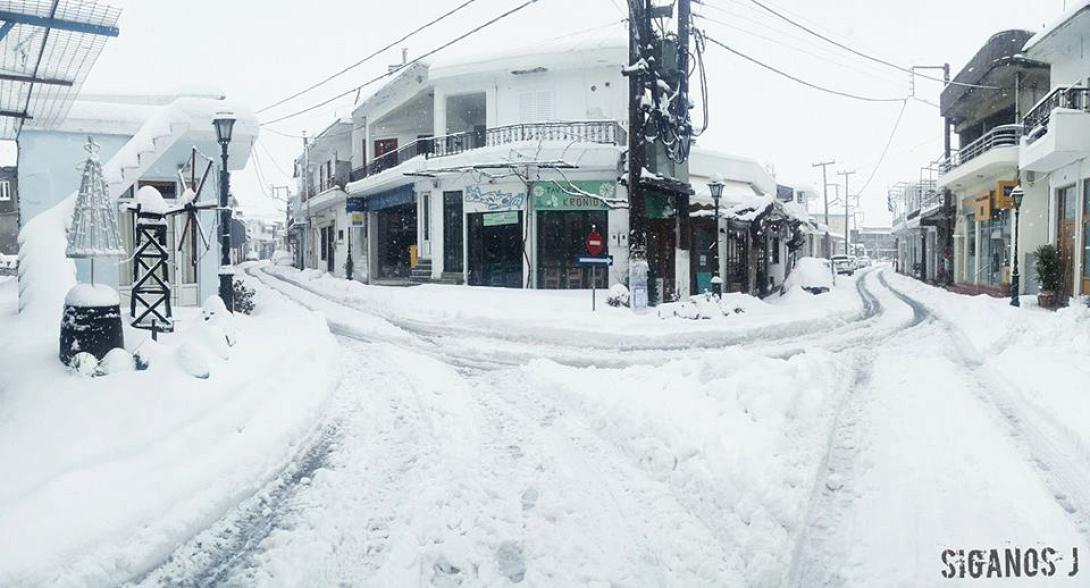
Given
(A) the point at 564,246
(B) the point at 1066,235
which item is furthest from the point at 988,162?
(A) the point at 564,246

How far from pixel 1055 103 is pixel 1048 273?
4804 mm

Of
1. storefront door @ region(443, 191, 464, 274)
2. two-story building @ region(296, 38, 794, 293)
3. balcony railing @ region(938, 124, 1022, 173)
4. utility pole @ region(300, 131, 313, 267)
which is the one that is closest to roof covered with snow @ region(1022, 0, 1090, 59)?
balcony railing @ region(938, 124, 1022, 173)

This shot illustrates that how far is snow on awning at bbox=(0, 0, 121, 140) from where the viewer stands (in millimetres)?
6984

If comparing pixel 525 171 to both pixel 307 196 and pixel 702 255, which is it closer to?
pixel 702 255

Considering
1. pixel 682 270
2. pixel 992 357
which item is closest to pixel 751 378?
pixel 992 357

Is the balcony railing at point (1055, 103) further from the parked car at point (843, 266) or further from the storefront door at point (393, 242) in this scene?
the parked car at point (843, 266)

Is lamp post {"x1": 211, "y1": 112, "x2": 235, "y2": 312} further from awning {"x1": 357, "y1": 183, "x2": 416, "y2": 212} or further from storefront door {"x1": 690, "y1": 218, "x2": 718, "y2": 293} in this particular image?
storefront door {"x1": 690, "y1": 218, "x2": 718, "y2": 293}

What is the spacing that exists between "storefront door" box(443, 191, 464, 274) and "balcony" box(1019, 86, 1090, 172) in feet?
57.4

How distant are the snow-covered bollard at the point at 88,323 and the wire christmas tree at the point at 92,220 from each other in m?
1.37

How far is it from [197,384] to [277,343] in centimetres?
358

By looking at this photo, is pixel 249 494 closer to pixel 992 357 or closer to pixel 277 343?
pixel 277 343

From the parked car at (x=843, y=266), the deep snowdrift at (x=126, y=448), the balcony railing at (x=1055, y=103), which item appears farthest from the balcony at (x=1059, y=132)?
the parked car at (x=843, y=266)

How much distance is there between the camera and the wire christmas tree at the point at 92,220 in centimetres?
820

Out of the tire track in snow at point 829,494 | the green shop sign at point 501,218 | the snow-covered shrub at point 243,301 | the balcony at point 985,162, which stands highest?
the balcony at point 985,162
